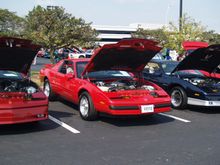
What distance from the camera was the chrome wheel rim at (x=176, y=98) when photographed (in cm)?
933

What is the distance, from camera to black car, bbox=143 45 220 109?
28.8 feet

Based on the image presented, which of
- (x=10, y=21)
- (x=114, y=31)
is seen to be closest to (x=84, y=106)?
(x=10, y=21)

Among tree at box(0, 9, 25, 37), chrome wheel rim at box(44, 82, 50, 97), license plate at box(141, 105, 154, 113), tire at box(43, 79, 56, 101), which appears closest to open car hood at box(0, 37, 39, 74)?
tire at box(43, 79, 56, 101)

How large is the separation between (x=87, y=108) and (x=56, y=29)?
8945mm

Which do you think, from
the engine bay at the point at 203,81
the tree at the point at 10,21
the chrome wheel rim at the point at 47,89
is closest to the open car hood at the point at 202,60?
the engine bay at the point at 203,81

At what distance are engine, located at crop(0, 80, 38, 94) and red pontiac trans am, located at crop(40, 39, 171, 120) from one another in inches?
46.2

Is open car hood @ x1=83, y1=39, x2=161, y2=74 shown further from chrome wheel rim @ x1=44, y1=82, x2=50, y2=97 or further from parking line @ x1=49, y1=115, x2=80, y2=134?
chrome wheel rim @ x1=44, y1=82, x2=50, y2=97

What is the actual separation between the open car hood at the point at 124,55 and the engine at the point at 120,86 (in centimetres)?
34

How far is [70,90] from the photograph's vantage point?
8438 mm

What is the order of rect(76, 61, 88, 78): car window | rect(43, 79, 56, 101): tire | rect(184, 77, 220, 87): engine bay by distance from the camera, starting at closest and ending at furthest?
rect(76, 61, 88, 78): car window
rect(184, 77, 220, 87): engine bay
rect(43, 79, 56, 101): tire

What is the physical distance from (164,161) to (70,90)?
13.0 ft

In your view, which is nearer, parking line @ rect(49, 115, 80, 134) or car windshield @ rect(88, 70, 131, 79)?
parking line @ rect(49, 115, 80, 134)

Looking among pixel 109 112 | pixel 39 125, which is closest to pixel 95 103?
pixel 109 112

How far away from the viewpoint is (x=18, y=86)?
24.0 feet
